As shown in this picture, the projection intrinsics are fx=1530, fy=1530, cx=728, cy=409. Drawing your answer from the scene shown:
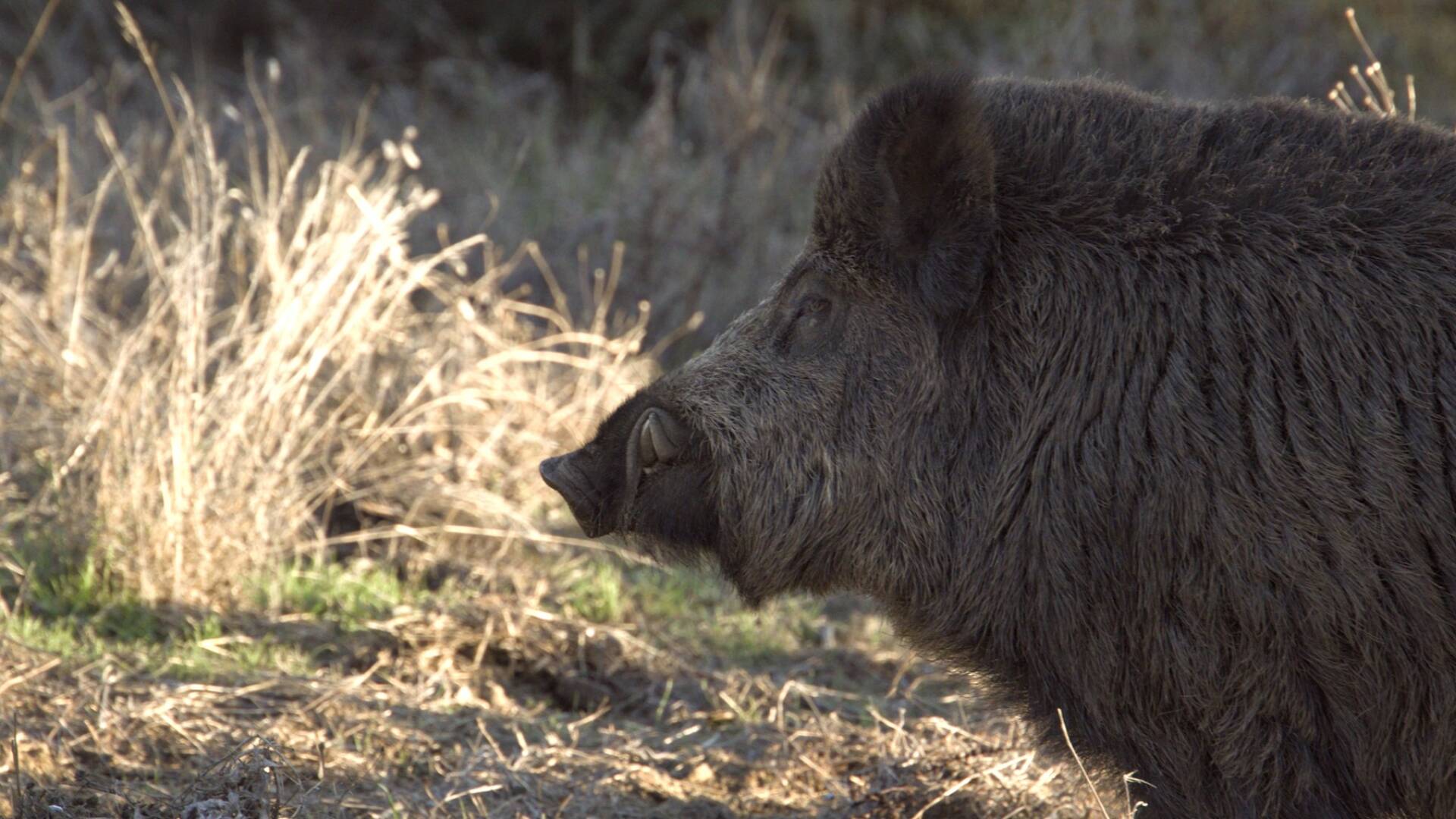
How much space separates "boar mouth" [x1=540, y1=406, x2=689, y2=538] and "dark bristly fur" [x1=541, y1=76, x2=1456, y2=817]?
0.21 feet

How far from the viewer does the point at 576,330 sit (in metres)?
7.66

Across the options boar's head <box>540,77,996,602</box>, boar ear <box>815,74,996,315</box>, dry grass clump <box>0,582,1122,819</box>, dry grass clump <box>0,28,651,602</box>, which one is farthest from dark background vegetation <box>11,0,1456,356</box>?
boar ear <box>815,74,996,315</box>

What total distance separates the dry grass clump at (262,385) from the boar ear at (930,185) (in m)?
2.36

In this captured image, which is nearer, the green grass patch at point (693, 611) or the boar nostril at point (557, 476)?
the boar nostril at point (557, 476)

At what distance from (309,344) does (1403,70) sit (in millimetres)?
9205

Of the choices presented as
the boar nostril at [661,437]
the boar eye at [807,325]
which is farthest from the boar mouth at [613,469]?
the boar eye at [807,325]

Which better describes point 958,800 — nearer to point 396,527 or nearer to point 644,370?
point 396,527

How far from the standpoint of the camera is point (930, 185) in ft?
11.2

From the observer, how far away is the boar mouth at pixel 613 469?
3.73m

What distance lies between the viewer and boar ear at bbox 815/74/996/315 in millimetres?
3334

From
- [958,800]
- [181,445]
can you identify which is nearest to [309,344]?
[181,445]

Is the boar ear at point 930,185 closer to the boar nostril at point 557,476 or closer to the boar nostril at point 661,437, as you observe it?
the boar nostril at point 661,437

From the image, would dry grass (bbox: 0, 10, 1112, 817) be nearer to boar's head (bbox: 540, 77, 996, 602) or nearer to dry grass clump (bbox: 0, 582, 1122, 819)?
dry grass clump (bbox: 0, 582, 1122, 819)

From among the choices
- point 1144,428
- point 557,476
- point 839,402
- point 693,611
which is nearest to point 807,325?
point 839,402
